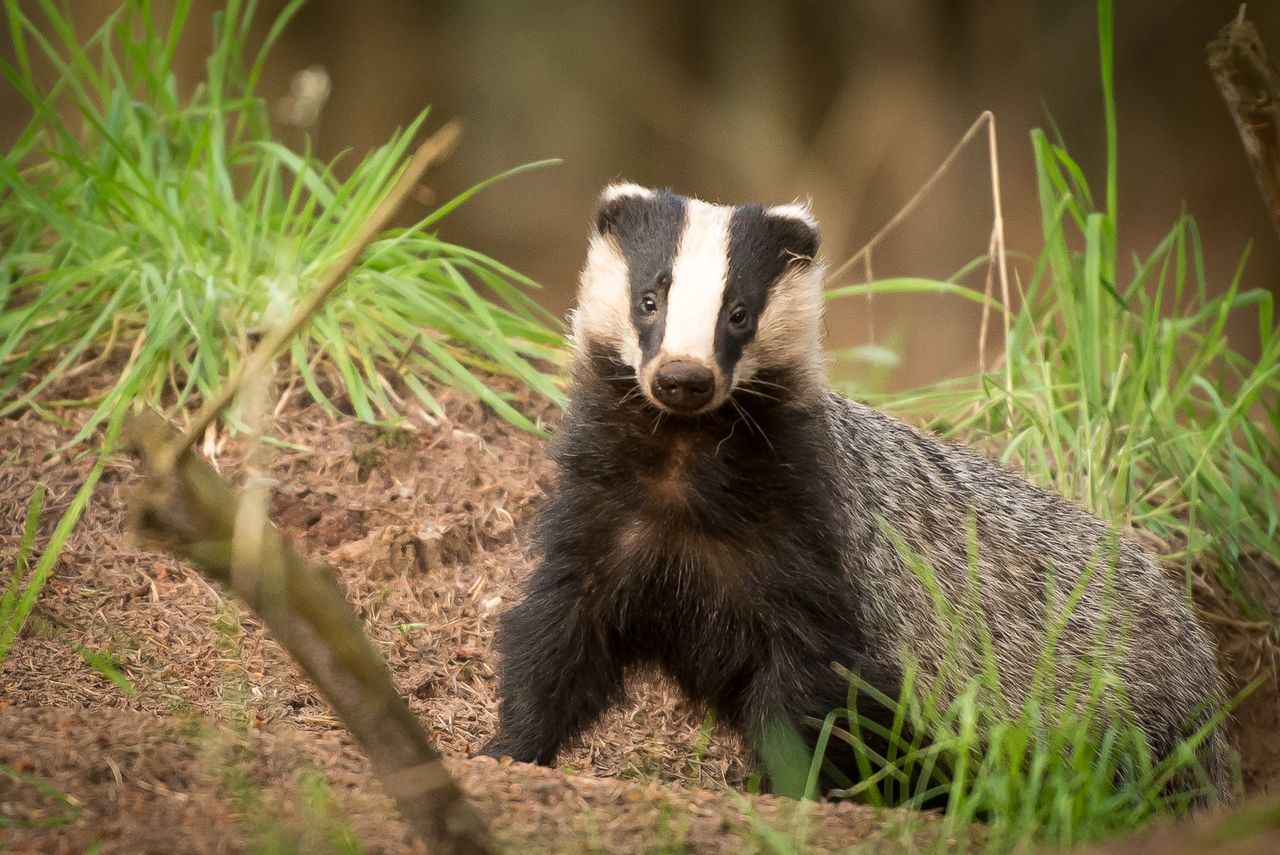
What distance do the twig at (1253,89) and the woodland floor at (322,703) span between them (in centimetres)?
160

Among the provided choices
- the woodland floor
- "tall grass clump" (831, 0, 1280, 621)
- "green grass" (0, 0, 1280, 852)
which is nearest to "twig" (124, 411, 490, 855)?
the woodland floor

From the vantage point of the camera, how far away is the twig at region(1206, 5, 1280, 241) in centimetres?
288

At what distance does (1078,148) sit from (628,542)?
6283mm

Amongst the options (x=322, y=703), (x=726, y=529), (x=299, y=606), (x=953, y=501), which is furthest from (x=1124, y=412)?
(x=299, y=606)

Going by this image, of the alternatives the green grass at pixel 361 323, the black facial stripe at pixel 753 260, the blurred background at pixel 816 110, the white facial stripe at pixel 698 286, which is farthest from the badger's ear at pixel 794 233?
the blurred background at pixel 816 110

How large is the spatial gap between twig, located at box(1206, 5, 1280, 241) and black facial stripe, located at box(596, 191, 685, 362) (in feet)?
4.02

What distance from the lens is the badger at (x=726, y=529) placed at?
3.19 metres

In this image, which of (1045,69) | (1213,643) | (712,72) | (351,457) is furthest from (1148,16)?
(351,457)

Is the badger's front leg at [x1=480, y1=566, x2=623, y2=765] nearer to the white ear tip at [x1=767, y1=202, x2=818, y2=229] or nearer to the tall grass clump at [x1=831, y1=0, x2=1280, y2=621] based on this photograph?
the white ear tip at [x1=767, y1=202, x2=818, y2=229]

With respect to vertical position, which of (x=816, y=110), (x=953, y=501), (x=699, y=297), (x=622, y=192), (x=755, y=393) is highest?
(x=816, y=110)

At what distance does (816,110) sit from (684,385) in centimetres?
634

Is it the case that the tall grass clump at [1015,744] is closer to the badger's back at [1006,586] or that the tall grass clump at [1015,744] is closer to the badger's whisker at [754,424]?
the badger's back at [1006,586]

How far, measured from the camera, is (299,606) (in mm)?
1853

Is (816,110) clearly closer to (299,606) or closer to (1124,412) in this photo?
(1124,412)
